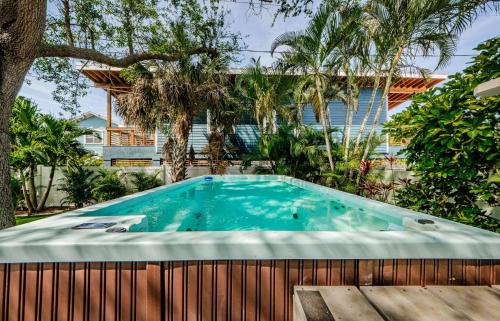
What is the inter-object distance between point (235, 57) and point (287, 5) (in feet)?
12.3

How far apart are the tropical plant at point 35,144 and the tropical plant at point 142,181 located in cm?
182

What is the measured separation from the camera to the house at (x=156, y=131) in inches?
410

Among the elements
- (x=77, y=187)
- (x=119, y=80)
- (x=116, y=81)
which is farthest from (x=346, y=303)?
(x=116, y=81)

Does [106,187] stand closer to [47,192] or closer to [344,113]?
[47,192]

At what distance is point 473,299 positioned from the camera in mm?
1072

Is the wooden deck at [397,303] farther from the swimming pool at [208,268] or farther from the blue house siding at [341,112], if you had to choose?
the blue house siding at [341,112]

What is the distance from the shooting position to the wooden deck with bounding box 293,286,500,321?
955mm

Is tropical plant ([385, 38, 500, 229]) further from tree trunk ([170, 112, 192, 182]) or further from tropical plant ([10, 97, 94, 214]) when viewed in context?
tropical plant ([10, 97, 94, 214])

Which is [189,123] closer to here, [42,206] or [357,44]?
[42,206]

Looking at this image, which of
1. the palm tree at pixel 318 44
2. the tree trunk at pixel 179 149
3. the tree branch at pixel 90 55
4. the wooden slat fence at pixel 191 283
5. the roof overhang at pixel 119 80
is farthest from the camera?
the roof overhang at pixel 119 80

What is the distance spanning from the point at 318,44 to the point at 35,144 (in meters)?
8.74

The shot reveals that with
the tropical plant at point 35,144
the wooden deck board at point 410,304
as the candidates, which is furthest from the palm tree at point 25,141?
the wooden deck board at point 410,304

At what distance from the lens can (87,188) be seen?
6.40 m

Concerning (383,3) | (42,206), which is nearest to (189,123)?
(42,206)
